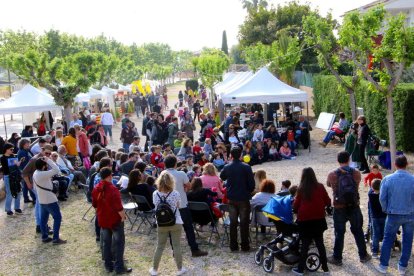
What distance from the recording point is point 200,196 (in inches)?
322

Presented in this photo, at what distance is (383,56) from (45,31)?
146 feet

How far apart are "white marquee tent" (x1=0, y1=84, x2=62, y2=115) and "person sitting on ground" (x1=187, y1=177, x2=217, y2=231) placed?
12.9m

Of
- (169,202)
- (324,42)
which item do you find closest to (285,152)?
(324,42)

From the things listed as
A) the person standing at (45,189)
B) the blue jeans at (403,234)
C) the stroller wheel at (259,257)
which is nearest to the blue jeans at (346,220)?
the blue jeans at (403,234)

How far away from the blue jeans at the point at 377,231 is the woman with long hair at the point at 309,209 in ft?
3.09

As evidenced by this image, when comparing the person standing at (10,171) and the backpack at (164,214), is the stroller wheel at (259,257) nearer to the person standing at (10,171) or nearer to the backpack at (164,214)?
the backpack at (164,214)

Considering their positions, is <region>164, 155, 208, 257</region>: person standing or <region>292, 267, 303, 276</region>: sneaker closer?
<region>292, 267, 303, 276</region>: sneaker

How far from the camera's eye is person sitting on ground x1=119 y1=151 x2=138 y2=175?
11156 mm

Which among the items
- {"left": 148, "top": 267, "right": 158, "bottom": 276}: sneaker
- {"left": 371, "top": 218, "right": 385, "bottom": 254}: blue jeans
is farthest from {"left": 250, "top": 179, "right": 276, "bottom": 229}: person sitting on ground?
{"left": 148, "top": 267, "right": 158, "bottom": 276}: sneaker

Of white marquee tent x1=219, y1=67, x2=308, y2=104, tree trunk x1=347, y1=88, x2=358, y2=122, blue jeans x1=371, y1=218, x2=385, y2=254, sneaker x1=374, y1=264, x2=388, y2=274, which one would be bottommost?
sneaker x1=374, y1=264, x2=388, y2=274

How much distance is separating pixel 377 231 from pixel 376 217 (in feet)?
0.66

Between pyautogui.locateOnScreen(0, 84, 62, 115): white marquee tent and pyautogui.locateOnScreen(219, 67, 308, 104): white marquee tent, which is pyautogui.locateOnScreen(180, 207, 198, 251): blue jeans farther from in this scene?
pyautogui.locateOnScreen(0, 84, 62, 115): white marquee tent

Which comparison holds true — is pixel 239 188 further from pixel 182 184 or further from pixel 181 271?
pixel 181 271

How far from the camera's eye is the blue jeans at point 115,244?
7188 mm
